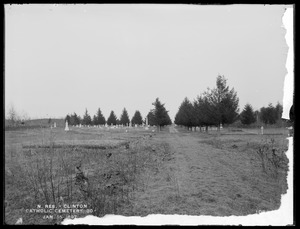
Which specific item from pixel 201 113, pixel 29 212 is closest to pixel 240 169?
pixel 29 212

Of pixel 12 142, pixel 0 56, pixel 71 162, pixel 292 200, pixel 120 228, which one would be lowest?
pixel 120 228

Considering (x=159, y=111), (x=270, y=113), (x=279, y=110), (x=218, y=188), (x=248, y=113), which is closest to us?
(x=279, y=110)

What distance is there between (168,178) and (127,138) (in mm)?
3897

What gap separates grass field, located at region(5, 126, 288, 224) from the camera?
4.68m

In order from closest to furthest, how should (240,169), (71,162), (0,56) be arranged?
(0,56)
(71,162)
(240,169)

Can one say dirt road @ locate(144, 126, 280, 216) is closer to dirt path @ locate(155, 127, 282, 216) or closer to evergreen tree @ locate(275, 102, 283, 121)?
dirt path @ locate(155, 127, 282, 216)

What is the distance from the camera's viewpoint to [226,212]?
15.1 ft

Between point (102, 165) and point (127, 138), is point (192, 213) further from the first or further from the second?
point (127, 138)

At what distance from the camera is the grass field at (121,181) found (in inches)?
184

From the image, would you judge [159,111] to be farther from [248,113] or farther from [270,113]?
[248,113]

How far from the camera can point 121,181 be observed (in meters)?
5.94

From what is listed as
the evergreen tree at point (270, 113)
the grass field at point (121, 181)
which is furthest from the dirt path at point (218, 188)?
the evergreen tree at point (270, 113)

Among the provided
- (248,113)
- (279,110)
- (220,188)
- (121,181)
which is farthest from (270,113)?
(121,181)

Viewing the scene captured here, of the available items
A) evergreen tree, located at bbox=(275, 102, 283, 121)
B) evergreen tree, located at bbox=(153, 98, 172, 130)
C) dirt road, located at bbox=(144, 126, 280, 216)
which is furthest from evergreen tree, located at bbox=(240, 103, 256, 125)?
evergreen tree, located at bbox=(153, 98, 172, 130)
